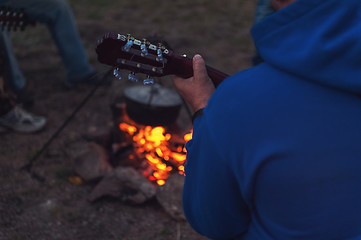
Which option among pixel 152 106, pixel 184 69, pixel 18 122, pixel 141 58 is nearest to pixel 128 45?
pixel 141 58

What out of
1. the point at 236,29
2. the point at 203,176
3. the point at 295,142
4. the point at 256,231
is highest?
the point at 295,142

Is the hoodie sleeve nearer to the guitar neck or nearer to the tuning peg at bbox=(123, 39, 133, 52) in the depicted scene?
the guitar neck

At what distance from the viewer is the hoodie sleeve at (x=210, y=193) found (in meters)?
1.27

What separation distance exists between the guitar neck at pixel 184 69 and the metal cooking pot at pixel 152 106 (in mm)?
1492

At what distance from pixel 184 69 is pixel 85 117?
289cm

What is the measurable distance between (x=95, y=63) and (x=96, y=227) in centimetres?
339

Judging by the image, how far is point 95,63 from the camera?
5.65m

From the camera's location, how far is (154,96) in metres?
3.42

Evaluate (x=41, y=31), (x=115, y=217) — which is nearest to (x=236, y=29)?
(x=41, y=31)

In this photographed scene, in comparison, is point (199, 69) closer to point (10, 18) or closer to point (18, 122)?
point (10, 18)

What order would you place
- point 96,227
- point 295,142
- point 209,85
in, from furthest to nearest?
point 96,227 → point 209,85 → point 295,142

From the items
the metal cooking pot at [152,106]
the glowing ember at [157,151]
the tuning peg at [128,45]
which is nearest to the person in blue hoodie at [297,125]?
the tuning peg at [128,45]

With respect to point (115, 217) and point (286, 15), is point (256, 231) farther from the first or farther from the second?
point (115, 217)

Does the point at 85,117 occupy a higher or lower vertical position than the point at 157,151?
lower
